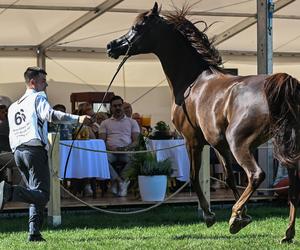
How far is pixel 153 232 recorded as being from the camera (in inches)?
300

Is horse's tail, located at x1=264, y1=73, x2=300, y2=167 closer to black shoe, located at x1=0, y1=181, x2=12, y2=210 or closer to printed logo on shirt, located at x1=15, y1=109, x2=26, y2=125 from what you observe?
printed logo on shirt, located at x1=15, y1=109, x2=26, y2=125

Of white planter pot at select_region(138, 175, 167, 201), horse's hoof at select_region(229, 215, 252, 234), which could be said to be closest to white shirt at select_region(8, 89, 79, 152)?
horse's hoof at select_region(229, 215, 252, 234)

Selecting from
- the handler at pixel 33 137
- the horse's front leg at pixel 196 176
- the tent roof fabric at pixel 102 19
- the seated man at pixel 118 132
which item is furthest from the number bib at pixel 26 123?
the tent roof fabric at pixel 102 19

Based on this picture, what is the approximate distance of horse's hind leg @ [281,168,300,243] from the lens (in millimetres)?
6430

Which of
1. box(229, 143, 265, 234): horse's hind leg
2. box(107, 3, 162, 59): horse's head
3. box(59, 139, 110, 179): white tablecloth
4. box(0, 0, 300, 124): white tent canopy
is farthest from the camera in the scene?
box(0, 0, 300, 124): white tent canopy

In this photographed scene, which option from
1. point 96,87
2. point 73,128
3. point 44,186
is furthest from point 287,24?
point 44,186

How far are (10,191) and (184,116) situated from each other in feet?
6.08

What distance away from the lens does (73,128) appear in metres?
10.8

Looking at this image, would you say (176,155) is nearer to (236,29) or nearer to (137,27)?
(137,27)

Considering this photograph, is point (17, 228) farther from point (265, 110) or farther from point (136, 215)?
point (265, 110)

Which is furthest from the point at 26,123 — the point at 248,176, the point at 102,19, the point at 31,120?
the point at 102,19

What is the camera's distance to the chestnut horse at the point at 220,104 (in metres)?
5.93

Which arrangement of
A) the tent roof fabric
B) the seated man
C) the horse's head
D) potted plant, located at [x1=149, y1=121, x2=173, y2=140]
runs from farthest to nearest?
the tent roof fabric
potted plant, located at [x1=149, y1=121, x2=173, y2=140]
the seated man
the horse's head

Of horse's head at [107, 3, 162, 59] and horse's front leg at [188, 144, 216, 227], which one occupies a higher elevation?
horse's head at [107, 3, 162, 59]
